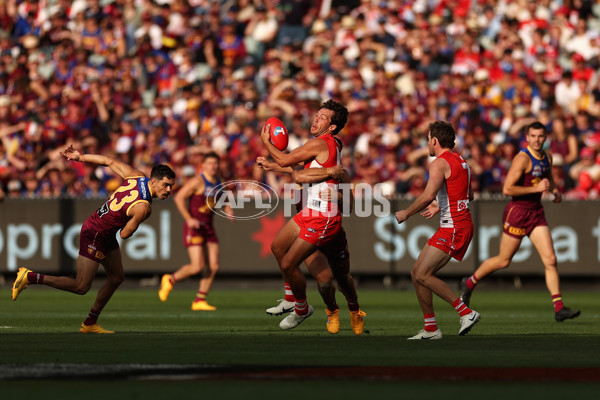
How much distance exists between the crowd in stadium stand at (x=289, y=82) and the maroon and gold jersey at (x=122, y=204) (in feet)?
35.8

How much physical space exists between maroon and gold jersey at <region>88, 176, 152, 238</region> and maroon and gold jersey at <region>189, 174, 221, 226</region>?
221 inches

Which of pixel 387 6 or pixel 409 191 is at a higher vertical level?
pixel 387 6

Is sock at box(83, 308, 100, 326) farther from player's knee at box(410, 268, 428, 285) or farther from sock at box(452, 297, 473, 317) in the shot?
sock at box(452, 297, 473, 317)

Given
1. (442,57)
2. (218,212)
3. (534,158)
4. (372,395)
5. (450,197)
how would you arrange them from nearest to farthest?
(372,395) < (450,197) < (534,158) < (218,212) < (442,57)

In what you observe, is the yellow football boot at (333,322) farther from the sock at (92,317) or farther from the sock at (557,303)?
the sock at (557,303)

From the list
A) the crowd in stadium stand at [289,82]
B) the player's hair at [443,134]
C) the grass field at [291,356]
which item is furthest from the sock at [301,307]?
the crowd in stadium stand at [289,82]

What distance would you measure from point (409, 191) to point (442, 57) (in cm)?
459

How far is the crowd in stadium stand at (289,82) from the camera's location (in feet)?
79.3

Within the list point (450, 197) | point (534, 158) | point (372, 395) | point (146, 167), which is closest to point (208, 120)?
point (146, 167)

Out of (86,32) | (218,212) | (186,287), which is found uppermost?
(86,32)

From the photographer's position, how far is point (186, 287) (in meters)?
23.9

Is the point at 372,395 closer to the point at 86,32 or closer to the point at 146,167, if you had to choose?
the point at 146,167

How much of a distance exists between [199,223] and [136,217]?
6059 mm

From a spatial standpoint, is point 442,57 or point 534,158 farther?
point 442,57
